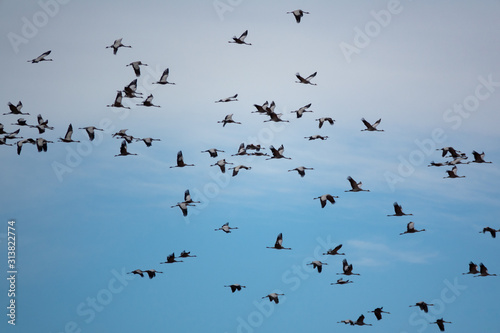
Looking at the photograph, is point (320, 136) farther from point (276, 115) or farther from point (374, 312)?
point (374, 312)

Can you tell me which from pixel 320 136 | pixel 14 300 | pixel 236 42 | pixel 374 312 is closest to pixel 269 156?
pixel 320 136

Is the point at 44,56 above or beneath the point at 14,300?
above

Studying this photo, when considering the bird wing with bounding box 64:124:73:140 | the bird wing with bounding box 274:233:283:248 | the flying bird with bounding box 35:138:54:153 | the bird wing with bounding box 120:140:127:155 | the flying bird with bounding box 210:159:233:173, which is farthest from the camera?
the bird wing with bounding box 274:233:283:248

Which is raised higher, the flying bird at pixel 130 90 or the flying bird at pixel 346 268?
the flying bird at pixel 130 90

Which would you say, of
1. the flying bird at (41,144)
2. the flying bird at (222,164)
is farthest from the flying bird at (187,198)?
the flying bird at (41,144)

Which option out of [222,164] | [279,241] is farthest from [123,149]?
[279,241]

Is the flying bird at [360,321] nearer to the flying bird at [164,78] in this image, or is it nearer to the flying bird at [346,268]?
the flying bird at [346,268]

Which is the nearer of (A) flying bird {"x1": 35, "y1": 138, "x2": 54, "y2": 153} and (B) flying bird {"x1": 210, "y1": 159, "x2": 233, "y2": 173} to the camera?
(A) flying bird {"x1": 35, "y1": 138, "x2": 54, "y2": 153}

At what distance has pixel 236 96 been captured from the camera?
260ft


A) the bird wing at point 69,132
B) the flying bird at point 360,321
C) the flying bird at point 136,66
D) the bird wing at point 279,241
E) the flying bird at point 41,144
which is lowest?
the flying bird at point 360,321

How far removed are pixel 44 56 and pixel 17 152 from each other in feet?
25.5

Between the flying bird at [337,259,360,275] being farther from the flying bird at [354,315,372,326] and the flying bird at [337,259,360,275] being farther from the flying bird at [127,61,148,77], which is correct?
the flying bird at [127,61,148,77]

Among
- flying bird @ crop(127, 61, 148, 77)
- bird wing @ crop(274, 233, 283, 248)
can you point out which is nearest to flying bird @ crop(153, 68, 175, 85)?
flying bird @ crop(127, 61, 148, 77)

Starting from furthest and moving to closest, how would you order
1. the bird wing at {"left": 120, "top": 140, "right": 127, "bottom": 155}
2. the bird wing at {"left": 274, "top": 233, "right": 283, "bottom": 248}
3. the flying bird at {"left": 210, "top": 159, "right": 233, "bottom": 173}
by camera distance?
the bird wing at {"left": 274, "top": 233, "right": 283, "bottom": 248}
the bird wing at {"left": 120, "top": 140, "right": 127, "bottom": 155}
the flying bird at {"left": 210, "top": 159, "right": 233, "bottom": 173}
